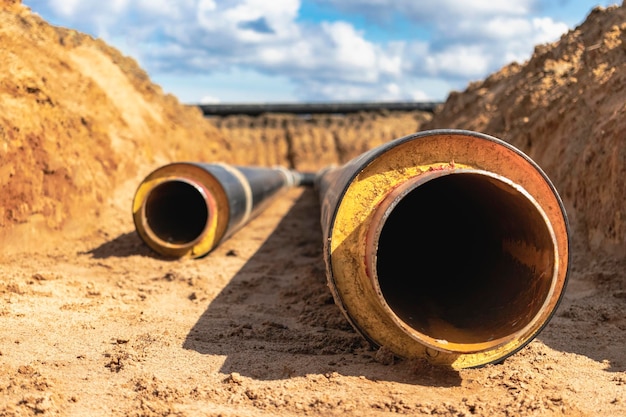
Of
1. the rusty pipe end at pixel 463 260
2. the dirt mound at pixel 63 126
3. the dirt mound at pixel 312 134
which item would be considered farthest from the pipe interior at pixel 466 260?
the dirt mound at pixel 312 134

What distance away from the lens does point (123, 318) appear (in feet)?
15.8

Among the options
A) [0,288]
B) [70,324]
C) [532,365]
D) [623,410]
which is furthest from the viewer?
[0,288]

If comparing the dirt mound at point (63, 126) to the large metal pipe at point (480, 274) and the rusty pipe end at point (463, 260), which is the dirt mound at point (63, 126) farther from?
the large metal pipe at point (480, 274)

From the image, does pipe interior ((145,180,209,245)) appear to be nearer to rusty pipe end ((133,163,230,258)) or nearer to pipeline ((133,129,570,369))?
rusty pipe end ((133,163,230,258))

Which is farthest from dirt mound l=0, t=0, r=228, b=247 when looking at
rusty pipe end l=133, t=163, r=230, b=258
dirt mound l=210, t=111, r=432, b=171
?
dirt mound l=210, t=111, r=432, b=171

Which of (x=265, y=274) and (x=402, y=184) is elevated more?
(x=402, y=184)

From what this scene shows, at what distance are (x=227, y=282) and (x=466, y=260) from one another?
289 cm

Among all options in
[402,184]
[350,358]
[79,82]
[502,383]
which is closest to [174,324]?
[350,358]

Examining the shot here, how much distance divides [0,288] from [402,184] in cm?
422

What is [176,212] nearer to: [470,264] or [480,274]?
[470,264]

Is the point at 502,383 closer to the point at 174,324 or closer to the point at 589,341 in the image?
the point at 589,341

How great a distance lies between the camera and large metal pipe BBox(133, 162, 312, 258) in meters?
7.30

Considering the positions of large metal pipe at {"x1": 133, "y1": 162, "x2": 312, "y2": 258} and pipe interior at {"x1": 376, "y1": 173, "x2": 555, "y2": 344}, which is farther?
large metal pipe at {"x1": 133, "y1": 162, "x2": 312, "y2": 258}

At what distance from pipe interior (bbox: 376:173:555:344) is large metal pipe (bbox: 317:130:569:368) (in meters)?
0.01
